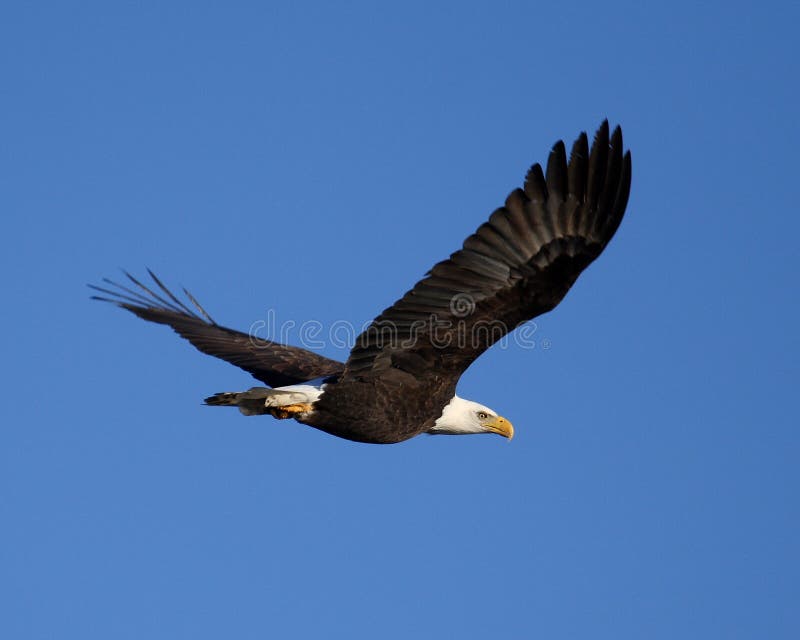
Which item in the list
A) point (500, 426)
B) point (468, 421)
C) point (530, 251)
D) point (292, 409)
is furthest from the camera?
point (500, 426)

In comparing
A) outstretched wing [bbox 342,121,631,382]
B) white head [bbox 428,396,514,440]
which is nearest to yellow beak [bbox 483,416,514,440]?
white head [bbox 428,396,514,440]

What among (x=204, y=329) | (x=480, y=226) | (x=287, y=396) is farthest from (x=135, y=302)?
(x=480, y=226)

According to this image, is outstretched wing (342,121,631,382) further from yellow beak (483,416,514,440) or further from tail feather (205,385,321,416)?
yellow beak (483,416,514,440)

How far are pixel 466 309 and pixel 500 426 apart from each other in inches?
82.9

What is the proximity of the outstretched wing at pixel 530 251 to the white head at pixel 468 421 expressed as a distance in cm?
135

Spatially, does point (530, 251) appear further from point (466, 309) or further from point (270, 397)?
point (270, 397)

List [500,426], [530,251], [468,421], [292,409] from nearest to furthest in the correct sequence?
1. [530,251]
2. [292,409]
3. [468,421]
4. [500,426]

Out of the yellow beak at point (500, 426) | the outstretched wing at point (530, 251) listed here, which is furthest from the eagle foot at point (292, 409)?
the yellow beak at point (500, 426)

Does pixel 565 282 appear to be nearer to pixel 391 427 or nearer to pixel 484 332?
pixel 484 332

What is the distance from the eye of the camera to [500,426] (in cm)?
1088

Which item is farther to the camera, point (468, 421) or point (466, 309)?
point (468, 421)

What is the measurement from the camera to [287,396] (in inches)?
389

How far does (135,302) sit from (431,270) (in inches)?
173

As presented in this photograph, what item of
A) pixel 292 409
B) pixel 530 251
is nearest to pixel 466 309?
pixel 530 251
